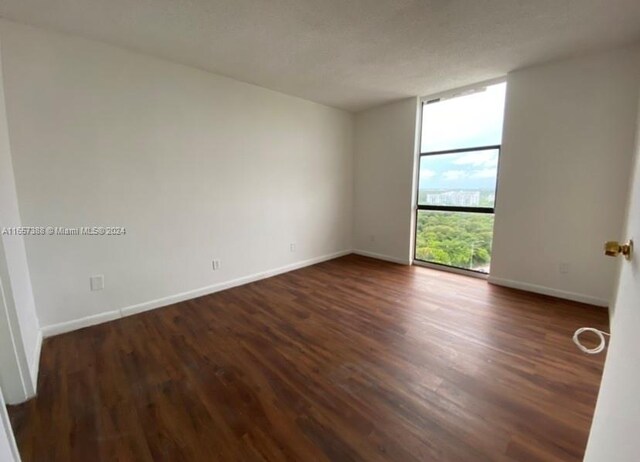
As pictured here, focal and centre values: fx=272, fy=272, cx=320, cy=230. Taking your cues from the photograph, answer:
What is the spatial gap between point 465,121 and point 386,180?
53.9 inches

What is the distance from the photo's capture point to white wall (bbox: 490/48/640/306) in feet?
8.56

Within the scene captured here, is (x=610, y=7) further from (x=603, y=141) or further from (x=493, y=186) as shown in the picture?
(x=493, y=186)

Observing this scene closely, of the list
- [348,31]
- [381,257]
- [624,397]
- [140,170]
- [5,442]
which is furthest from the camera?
[381,257]

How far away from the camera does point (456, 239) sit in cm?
398

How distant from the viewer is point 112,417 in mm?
1524

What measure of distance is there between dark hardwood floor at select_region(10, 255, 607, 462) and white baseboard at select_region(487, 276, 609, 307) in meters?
0.15

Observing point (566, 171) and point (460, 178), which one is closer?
point (566, 171)

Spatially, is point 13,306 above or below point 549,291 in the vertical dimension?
above

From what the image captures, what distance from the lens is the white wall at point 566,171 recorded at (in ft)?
8.56

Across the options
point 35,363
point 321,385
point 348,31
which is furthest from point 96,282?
point 348,31

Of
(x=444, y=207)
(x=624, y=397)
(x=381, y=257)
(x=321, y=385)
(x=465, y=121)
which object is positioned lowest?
(x=321, y=385)

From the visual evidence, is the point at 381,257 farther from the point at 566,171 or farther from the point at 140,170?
the point at 140,170

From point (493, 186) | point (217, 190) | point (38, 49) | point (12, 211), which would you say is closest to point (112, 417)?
point (12, 211)

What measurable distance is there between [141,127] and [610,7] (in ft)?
12.9
